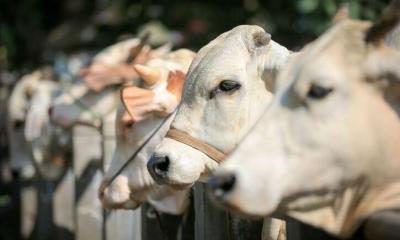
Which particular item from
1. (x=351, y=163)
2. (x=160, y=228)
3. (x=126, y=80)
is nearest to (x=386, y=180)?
(x=351, y=163)

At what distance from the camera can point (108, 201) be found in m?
5.73

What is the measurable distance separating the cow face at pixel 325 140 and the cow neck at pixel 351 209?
0.02 m

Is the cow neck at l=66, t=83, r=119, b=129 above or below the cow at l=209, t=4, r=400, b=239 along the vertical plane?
below

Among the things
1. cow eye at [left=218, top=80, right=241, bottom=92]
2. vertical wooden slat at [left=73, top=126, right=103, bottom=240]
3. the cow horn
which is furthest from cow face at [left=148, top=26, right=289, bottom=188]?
vertical wooden slat at [left=73, top=126, right=103, bottom=240]

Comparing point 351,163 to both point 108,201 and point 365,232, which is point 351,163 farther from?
point 108,201

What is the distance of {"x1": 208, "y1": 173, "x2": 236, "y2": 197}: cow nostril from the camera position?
9.63 feet

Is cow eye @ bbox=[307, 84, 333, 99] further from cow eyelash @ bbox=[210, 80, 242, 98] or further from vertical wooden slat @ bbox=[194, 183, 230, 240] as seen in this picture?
vertical wooden slat @ bbox=[194, 183, 230, 240]

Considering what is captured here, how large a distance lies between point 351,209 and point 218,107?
54.7 inches

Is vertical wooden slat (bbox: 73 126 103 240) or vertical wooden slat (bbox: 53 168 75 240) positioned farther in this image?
vertical wooden slat (bbox: 53 168 75 240)

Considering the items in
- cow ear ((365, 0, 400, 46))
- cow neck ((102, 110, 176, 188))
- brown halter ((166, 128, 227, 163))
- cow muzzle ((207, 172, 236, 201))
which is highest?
cow ear ((365, 0, 400, 46))

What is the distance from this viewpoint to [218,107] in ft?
14.0

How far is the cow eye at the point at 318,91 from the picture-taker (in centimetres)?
292

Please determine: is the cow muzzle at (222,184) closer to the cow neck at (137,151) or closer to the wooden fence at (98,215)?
the wooden fence at (98,215)

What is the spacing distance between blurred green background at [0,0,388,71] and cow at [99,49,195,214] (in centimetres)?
334
